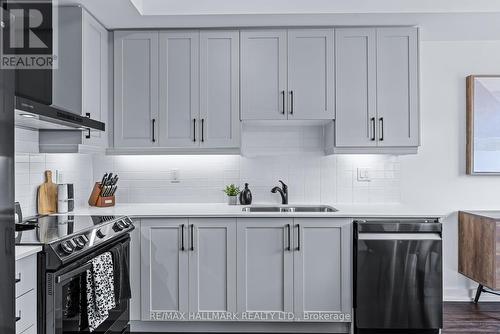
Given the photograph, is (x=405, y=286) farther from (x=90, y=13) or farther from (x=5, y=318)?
(x=90, y=13)

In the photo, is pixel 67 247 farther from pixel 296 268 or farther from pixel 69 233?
pixel 296 268

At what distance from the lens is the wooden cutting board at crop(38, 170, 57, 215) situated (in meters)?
2.91

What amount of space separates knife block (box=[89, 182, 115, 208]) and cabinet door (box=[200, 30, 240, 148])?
0.93 meters

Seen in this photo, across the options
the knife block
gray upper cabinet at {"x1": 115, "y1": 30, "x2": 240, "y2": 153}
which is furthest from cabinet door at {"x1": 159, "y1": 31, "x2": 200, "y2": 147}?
the knife block

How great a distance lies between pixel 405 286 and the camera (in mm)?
2893

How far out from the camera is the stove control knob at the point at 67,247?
6.28 ft

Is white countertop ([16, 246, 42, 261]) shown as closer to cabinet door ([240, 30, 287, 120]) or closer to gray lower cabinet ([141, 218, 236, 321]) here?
gray lower cabinet ([141, 218, 236, 321])

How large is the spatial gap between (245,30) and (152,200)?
5.38 feet

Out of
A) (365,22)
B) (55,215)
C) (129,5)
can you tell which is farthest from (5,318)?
(365,22)

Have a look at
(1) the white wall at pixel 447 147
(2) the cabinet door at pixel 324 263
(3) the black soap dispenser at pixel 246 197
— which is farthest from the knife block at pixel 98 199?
(1) the white wall at pixel 447 147

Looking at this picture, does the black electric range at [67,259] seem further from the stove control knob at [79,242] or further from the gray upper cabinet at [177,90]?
the gray upper cabinet at [177,90]

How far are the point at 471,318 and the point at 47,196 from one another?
3.38 m

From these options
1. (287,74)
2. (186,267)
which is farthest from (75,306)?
(287,74)

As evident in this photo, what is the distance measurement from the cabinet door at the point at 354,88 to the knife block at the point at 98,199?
191 cm
